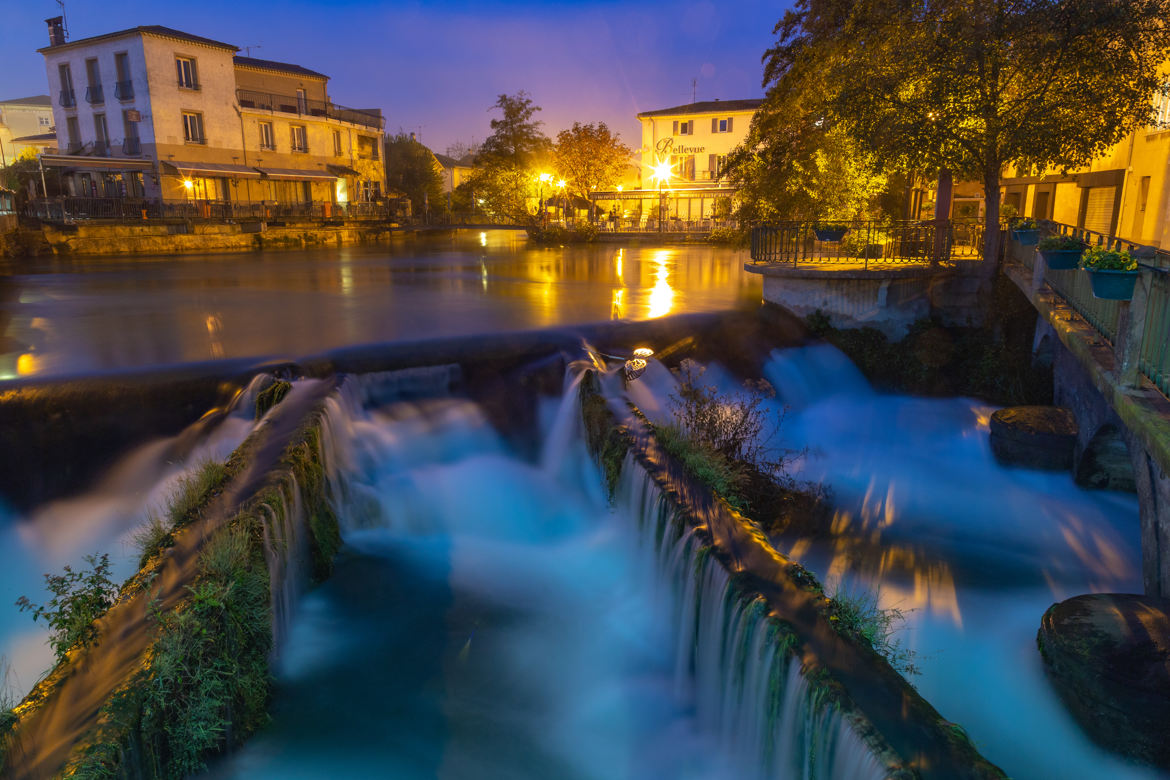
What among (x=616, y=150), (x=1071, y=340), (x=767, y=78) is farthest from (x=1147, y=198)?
(x=616, y=150)

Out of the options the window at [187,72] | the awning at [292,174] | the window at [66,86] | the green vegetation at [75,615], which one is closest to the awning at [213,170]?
the awning at [292,174]

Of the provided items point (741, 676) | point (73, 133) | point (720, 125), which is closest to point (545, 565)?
point (741, 676)

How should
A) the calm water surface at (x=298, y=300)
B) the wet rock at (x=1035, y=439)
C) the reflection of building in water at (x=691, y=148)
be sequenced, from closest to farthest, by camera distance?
the wet rock at (x=1035, y=439), the calm water surface at (x=298, y=300), the reflection of building in water at (x=691, y=148)

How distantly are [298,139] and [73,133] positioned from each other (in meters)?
13.8

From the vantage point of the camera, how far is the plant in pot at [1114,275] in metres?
7.32

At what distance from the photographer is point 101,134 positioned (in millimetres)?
46250

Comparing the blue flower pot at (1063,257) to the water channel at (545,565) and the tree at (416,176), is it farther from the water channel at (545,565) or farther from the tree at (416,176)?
the tree at (416,176)

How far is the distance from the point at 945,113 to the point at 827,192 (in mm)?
5552

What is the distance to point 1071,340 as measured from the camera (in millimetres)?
9727

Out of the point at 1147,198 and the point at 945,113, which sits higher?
the point at 945,113

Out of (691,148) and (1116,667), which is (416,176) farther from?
(1116,667)

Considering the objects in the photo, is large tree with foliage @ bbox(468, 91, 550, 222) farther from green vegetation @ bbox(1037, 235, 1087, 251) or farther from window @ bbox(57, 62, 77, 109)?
green vegetation @ bbox(1037, 235, 1087, 251)

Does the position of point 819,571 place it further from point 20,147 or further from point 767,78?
point 20,147

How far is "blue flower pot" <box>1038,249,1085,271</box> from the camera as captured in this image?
11094 mm
